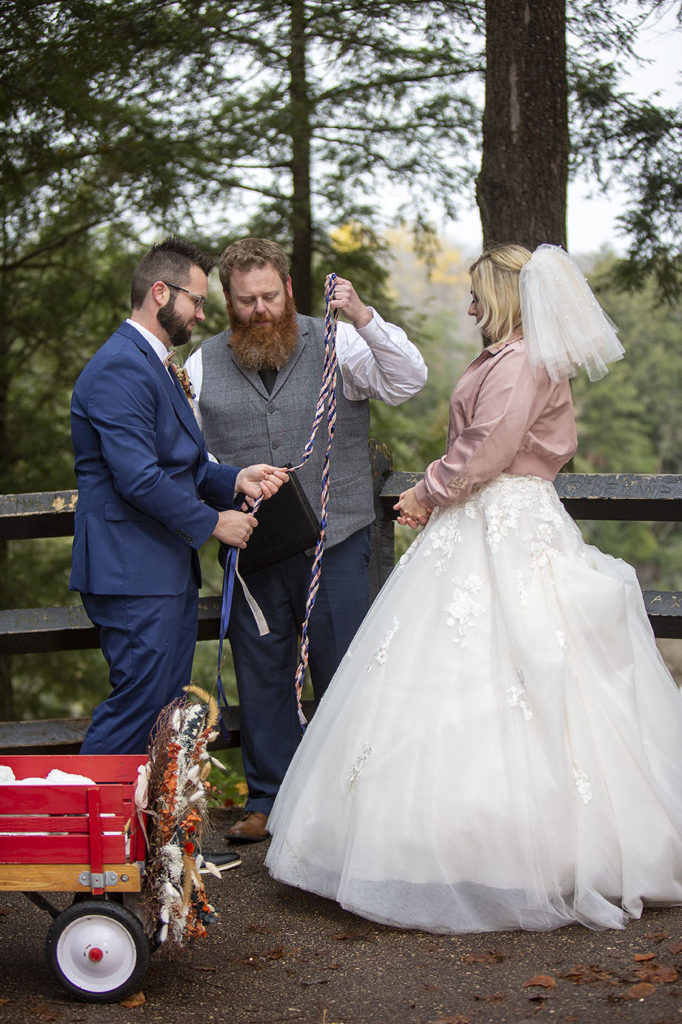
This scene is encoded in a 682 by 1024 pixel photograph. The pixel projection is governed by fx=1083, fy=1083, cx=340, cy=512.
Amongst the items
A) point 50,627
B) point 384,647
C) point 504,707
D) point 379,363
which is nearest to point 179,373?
point 379,363

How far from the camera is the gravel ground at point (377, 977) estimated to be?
9.65ft

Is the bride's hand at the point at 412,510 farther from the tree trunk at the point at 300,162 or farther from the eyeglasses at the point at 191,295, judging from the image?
the tree trunk at the point at 300,162

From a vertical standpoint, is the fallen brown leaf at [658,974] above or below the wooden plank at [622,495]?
below

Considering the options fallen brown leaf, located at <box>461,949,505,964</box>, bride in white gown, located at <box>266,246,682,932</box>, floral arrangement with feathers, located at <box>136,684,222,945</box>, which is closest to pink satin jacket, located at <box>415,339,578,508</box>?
bride in white gown, located at <box>266,246,682,932</box>

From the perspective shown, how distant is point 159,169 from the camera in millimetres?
6992

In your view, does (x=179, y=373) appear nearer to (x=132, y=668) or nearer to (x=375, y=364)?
(x=375, y=364)

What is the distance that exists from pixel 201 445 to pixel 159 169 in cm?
357

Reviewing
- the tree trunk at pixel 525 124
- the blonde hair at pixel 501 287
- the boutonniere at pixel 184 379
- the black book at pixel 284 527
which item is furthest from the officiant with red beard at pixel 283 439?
the tree trunk at pixel 525 124

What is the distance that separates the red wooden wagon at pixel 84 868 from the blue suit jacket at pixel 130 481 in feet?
2.89

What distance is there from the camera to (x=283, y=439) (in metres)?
4.43

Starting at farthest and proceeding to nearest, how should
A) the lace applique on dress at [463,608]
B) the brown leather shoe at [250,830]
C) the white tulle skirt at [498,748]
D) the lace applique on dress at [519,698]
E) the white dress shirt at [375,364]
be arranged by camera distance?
1. the brown leather shoe at [250,830]
2. the white dress shirt at [375,364]
3. the lace applique on dress at [463,608]
4. the lace applique on dress at [519,698]
5. the white tulle skirt at [498,748]

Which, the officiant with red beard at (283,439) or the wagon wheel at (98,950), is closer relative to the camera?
the wagon wheel at (98,950)

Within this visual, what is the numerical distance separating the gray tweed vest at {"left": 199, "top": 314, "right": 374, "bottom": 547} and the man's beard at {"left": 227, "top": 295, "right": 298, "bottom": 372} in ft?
0.17

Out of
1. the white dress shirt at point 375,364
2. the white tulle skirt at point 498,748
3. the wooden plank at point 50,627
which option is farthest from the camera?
the wooden plank at point 50,627
